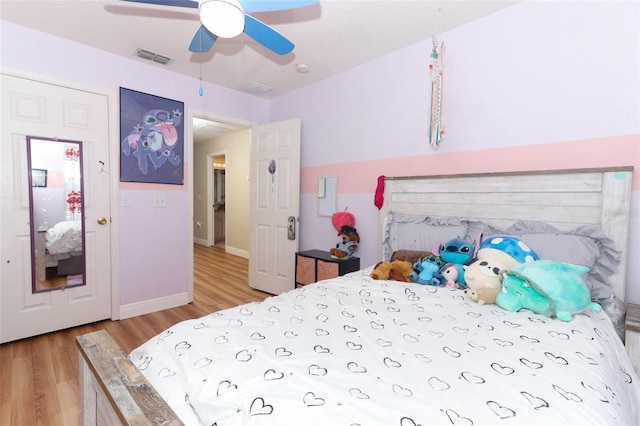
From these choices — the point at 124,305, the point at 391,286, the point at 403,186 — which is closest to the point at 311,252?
the point at 403,186

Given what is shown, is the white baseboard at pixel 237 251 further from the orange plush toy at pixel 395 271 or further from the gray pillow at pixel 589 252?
the gray pillow at pixel 589 252

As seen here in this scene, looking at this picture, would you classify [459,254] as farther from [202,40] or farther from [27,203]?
[27,203]

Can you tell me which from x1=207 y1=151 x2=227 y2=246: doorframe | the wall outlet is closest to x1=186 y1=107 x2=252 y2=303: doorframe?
the wall outlet

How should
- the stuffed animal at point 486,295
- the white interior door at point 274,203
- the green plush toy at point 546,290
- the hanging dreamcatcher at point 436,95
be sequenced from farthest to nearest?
1. the white interior door at point 274,203
2. the hanging dreamcatcher at point 436,95
3. the stuffed animal at point 486,295
4. the green plush toy at point 546,290

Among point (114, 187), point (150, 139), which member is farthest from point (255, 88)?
point (114, 187)

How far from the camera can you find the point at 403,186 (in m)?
2.68

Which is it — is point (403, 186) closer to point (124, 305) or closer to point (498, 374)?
point (498, 374)

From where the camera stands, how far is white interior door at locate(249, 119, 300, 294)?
3512 mm

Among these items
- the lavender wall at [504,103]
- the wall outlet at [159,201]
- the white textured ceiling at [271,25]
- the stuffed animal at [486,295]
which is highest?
the white textured ceiling at [271,25]

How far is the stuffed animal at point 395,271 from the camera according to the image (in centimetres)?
213

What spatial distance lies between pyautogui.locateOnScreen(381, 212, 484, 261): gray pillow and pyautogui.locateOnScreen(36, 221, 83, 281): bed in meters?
2.76

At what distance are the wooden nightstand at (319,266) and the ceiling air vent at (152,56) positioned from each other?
2.32 m

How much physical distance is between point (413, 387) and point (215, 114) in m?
3.45

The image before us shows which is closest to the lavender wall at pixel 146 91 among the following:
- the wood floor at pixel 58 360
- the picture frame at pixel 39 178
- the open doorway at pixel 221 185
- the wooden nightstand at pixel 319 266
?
the wood floor at pixel 58 360
